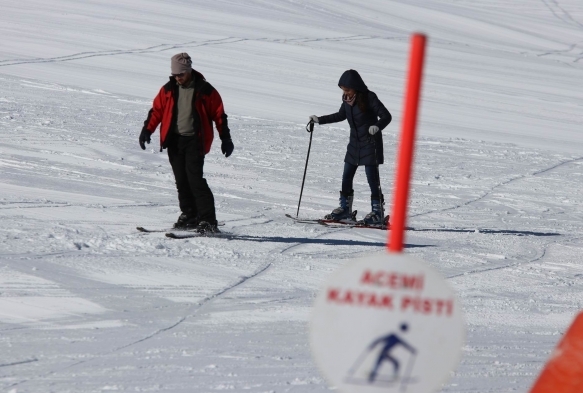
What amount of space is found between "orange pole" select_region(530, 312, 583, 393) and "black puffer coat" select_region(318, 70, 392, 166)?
6213mm

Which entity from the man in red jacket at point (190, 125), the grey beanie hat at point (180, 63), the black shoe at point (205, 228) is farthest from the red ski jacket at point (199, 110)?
the black shoe at point (205, 228)

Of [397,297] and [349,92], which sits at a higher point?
[349,92]

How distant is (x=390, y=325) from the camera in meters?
Result: 2.12

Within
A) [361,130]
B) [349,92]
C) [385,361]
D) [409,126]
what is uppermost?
[349,92]

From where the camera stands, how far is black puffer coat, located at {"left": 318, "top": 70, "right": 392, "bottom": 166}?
8891 millimetres

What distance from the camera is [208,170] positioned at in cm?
1214

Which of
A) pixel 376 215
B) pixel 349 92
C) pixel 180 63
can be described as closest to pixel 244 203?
pixel 376 215

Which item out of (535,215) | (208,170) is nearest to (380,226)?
(535,215)

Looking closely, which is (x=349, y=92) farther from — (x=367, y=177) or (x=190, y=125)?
(x=190, y=125)

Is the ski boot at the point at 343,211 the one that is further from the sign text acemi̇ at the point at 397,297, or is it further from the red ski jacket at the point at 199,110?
the sign text acemi̇ at the point at 397,297

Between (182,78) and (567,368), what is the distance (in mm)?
5238

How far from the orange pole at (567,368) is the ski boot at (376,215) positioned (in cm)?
673

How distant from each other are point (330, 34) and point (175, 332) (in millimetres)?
23599

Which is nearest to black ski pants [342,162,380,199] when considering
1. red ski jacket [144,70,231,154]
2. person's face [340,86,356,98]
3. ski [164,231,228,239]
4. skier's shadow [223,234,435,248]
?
person's face [340,86,356,98]
